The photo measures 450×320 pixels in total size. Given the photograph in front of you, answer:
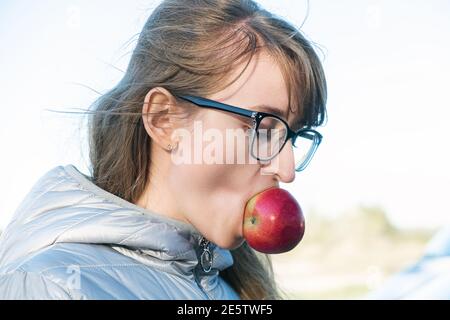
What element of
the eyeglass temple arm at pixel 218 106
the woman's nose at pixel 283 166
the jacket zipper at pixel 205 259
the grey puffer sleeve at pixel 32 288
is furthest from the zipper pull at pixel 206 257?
the grey puffer sleeve at pixel 32 288

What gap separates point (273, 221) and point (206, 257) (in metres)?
0.21

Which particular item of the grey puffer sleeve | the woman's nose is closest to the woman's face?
the woman's nose

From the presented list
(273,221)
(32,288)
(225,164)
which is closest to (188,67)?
(225,164)

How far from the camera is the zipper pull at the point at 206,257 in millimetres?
1691

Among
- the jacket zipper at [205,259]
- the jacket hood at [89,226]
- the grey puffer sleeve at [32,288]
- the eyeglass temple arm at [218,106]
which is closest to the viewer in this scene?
the grey puffer sleeve at [32,288]

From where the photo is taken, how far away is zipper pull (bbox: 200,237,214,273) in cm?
169

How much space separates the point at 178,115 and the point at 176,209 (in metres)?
0.23

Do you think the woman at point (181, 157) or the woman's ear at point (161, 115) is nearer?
the woman at point (181, 157)

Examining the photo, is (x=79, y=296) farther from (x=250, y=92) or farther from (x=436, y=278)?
(x=436, y=278)

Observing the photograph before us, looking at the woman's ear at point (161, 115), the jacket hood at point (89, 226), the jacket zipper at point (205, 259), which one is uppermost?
the woman's ear at point (161, 115)

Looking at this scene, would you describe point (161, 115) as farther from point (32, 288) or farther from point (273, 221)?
point (32, 288)

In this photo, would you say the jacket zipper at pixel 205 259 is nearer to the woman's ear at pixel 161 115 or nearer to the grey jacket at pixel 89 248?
the grey jacket at pixel 89 248

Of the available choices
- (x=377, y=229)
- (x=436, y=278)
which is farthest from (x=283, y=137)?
(x=377, y=229)

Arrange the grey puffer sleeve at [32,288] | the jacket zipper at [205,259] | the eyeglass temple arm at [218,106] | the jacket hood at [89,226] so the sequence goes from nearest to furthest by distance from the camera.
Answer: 1. the grey puffer sleeve at [32,288]
2. the jacket hood at [89,226]
3. the eyeglass temple arm at [218,106]
4. the jacket zipper at [205,259]
